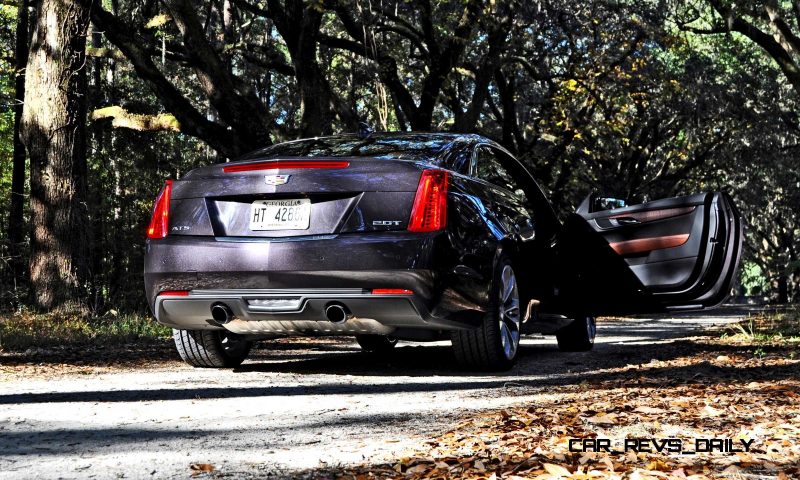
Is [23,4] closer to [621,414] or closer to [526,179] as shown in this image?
[526,179]

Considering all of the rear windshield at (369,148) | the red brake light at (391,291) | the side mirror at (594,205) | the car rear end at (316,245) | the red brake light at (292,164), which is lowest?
the red brake light at (391,291)

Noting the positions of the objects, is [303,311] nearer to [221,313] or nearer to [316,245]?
[316,245]

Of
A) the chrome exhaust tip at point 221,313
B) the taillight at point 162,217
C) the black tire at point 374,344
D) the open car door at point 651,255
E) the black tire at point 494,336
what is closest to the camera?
the chrome exhaust tip at point 221,313

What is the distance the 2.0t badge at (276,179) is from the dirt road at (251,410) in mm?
1291

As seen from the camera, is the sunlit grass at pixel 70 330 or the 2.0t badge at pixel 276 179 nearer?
the 2.0t badge at pixel 276 179

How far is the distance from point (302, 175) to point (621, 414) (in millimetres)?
2489

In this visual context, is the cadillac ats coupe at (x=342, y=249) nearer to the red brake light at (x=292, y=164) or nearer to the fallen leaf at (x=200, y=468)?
the red brake light at (x=292, y=164)

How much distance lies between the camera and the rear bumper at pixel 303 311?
6.07 meters

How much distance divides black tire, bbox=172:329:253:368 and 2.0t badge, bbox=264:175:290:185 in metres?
1.39

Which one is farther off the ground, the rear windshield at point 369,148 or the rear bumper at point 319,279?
the rear windshield at point 369,148

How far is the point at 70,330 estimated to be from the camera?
32.1 ft

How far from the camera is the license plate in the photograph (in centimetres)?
614

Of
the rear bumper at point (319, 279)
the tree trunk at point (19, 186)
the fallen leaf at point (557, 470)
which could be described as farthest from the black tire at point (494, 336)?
the tree trunk at point (19, 186)

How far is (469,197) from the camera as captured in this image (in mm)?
6613
